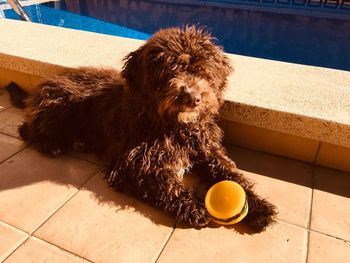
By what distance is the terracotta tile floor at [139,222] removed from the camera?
2172 millimetres

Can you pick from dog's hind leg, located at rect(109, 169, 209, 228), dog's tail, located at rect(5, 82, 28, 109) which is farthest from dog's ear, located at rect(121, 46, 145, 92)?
dog's tail, located at rect(5, 82, 28, 109)

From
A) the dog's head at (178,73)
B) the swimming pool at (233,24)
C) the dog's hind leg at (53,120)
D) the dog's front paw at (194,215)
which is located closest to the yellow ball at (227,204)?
the dog's front paw at (194,215)

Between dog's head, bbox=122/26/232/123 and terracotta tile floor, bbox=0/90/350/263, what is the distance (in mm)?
817

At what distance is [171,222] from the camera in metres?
2.40

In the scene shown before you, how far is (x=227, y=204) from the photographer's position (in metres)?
2.21

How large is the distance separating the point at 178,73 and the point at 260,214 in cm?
115

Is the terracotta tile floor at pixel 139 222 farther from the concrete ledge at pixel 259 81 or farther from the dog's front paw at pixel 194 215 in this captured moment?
the concrete ledge at pixel 259 81

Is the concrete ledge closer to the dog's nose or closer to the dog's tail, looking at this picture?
the dog's tail

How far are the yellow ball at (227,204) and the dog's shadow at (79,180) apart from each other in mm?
156

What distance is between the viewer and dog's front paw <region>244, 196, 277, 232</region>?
232cm

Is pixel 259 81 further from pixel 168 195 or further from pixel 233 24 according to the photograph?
pixel 233 24

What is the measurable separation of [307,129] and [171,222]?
135 centimetres

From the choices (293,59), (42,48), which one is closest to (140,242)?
(42,48)

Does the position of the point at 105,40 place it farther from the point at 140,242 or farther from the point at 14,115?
the point at 140,242
